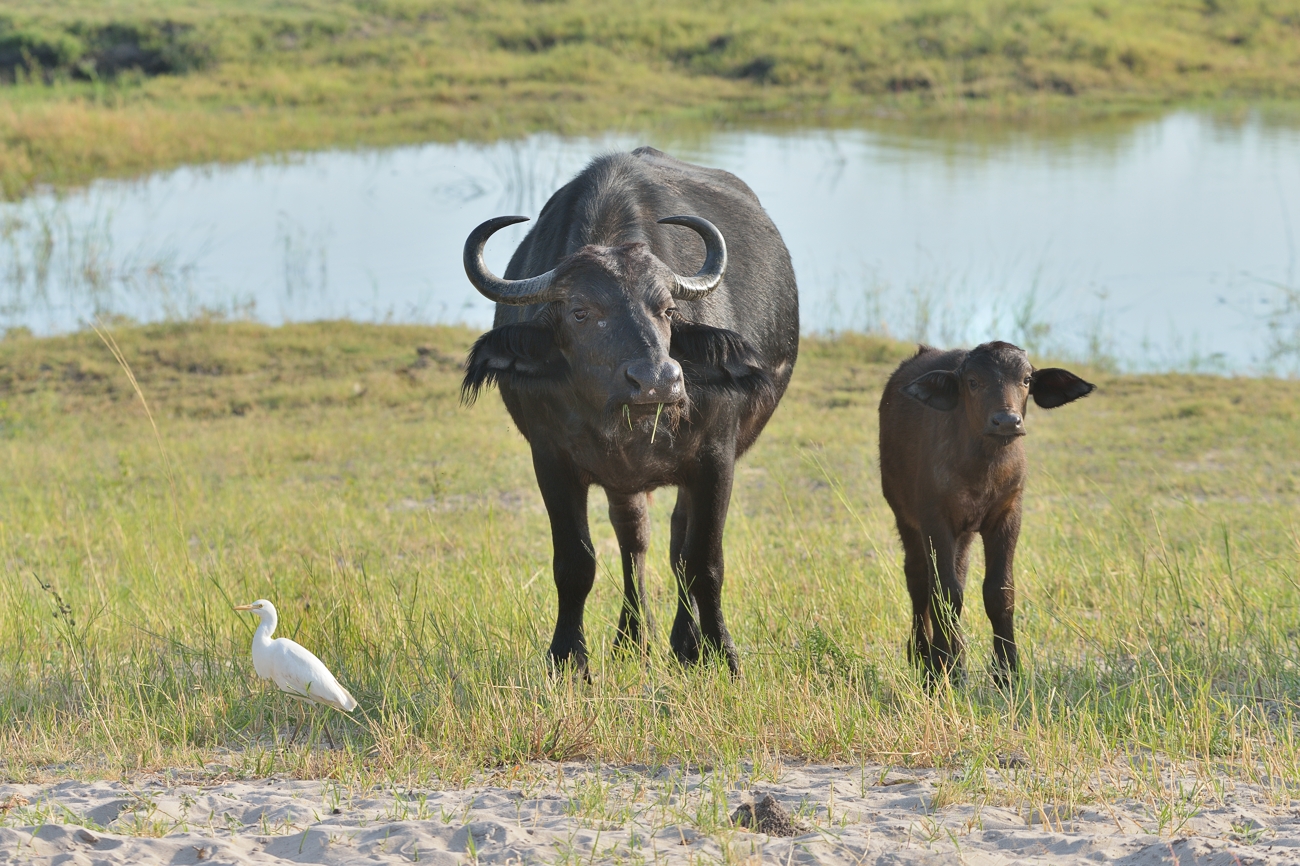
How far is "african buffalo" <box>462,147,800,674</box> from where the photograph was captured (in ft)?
14.6

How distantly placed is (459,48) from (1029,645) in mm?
28032

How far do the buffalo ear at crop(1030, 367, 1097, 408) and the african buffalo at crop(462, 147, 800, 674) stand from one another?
3.16ft

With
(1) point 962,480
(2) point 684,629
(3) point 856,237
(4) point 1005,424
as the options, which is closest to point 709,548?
(2) point 684,629

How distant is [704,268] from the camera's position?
4.81 metres

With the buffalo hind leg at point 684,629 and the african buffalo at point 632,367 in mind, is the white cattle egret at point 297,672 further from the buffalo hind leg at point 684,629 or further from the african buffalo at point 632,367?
the buffalo hind leg at point 684,629

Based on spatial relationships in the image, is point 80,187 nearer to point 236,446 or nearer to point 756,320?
point 236,446

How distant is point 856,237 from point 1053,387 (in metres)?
12.4

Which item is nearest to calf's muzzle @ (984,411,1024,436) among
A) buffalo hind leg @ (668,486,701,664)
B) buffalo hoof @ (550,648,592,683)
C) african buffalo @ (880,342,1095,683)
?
african buffalo @ (880,342,1095,683)

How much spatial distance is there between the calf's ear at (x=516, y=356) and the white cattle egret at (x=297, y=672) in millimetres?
1054

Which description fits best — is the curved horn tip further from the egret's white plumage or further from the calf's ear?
the egret's white plumage

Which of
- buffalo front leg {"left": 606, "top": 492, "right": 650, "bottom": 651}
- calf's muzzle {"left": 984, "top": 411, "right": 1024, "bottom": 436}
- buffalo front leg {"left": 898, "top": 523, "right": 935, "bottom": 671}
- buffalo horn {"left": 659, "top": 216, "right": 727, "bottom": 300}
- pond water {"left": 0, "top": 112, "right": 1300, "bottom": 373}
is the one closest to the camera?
calf's muzzle {"left": 984, "top": 411, "right": 1024, "bottom": 436}

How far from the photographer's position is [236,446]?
9398 mm

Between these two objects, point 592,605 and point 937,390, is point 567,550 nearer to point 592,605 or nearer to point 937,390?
point 592,605

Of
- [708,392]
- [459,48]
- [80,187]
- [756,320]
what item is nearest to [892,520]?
[756,320]
